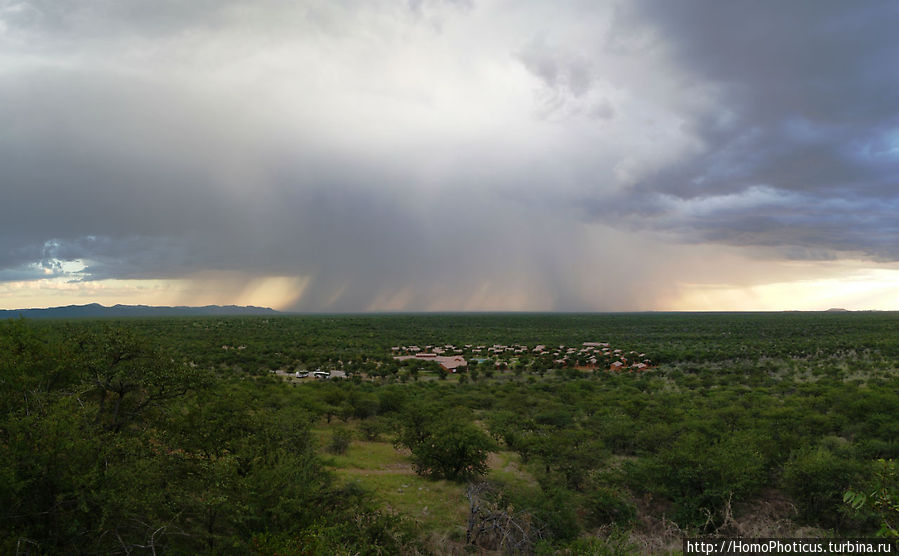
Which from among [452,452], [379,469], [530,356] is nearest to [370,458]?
[379,469]

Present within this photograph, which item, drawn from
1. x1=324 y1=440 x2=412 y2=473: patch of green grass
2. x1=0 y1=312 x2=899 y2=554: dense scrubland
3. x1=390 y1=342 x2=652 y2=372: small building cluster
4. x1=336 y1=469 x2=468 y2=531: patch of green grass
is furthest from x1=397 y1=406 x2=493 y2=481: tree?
x1=390 y1=342 x2=652 y2=372: small building cluster

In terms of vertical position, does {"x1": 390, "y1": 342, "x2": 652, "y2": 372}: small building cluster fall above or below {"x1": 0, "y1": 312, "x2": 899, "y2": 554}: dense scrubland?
below

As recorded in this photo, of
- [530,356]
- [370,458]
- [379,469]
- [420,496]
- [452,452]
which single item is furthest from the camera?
[530,356]

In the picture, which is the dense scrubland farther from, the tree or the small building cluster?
the small building cluster

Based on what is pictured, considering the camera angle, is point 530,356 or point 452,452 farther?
point 530,356

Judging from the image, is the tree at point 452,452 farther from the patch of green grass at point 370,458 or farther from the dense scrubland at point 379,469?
the patch of green grass at point 370,458

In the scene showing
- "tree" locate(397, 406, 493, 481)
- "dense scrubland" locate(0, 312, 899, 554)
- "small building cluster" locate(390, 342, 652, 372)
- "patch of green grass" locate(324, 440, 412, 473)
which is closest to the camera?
"dense scrubland" locate(0, 312, 899, 554)

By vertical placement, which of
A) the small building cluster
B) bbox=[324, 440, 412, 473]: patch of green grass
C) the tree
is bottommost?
the small building cluster

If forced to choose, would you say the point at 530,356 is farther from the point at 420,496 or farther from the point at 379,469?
the point at 420,496

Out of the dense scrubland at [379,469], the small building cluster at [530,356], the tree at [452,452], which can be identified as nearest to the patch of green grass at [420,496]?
the dense scrubland at [379,469]

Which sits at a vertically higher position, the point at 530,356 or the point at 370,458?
the point at 370,458

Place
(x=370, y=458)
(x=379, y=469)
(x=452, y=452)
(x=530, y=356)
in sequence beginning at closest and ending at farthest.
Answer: (x=452, y=452), (x=379, y=469), (x=370, y=458), (x=530, y=356)

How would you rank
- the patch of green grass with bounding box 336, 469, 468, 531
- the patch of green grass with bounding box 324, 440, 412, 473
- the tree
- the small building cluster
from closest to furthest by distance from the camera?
1. the patch of green grass with bounding box 336, 469, 468, 531
2. the tree
3. the patch of green grass with bounding box 324, 440, 412, 473
4. the small building cluster
